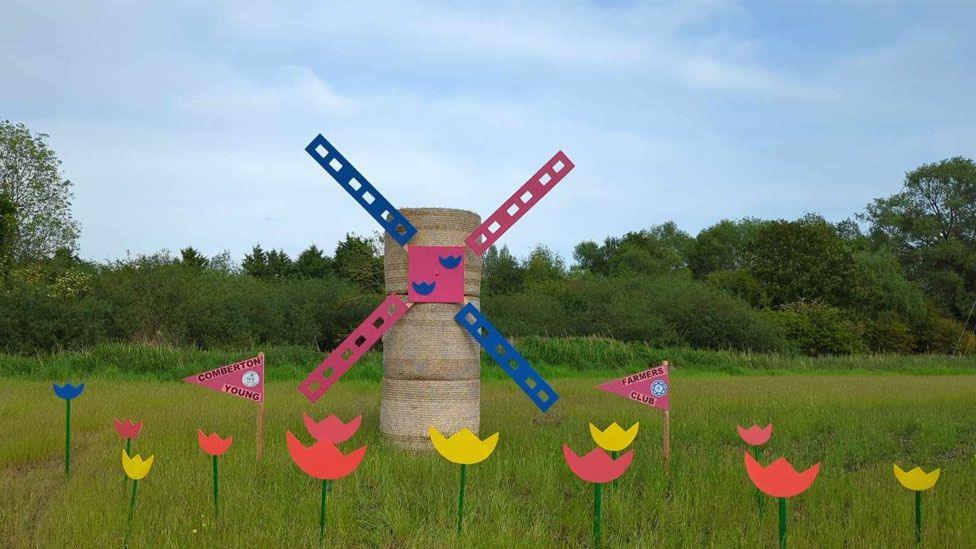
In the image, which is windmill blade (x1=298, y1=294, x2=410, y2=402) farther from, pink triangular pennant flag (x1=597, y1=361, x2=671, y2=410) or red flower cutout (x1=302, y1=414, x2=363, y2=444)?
pink triangular pennant flag (x1=597, y1=361, x2=671, y2=410)

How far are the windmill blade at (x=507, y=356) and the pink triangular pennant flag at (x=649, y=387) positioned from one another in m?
1.11

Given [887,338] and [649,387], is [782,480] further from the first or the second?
[887,338]

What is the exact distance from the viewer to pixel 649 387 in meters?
6.88

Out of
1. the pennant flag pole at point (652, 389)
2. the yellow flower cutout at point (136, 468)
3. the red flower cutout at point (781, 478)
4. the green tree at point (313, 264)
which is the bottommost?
the yellow flower cutout at point (136, 468)

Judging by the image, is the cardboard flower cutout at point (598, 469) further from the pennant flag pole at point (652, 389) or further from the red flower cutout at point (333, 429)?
the pennant flag pole at point (652, 389)

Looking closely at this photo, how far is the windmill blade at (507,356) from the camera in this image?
776 cm

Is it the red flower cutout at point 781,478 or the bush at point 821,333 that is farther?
the bush at point 821,333

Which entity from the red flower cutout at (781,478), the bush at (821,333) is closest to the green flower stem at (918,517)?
the red flower cutout at (781,478)

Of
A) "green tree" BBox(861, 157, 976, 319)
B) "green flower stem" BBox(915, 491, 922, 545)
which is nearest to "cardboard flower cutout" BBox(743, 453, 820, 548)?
"green flower stem" BBox(915, 491, 922, 545)

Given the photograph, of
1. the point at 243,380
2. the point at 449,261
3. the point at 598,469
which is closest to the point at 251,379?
the point at 243,380

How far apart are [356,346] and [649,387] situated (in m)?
2.99

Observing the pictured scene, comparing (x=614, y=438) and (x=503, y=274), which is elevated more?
(x=503, y=274)

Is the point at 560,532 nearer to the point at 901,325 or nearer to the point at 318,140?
the point at 318,140

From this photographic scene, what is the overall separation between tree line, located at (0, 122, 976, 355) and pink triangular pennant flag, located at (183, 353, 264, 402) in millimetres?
3169
